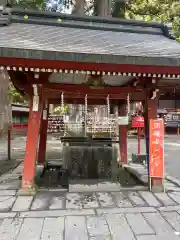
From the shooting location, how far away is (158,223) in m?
3.89

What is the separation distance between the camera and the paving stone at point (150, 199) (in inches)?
185

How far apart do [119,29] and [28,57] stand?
3.73 metres

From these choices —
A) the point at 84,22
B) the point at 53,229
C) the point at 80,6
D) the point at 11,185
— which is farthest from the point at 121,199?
the point at 80,6

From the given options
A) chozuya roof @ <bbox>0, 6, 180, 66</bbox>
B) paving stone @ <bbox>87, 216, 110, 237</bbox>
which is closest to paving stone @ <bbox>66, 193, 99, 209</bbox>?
paving stone @ <bbox>87, 216, 110, 237</bbox>

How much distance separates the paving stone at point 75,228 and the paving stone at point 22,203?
36.9 inches

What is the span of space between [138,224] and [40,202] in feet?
6.46

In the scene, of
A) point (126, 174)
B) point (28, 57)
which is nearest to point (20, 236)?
point (28, 57)

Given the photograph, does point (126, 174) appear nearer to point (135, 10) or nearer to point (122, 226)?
point (122, 226)

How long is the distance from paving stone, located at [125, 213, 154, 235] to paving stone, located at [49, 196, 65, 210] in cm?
125

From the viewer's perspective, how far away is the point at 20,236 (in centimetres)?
342

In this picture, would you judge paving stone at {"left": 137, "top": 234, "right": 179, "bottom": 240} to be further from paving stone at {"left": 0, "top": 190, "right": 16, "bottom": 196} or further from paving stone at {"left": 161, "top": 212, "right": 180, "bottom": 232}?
paving stone at {"left": 0, "top": 190, "right": 16, "bottom": 196}

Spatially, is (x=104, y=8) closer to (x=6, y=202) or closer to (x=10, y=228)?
(x=6, y=202)

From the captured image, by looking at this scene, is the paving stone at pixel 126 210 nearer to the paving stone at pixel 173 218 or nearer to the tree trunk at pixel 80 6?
the paving stone at pixel 173 218

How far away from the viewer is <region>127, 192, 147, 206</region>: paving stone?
4738 millimetres
